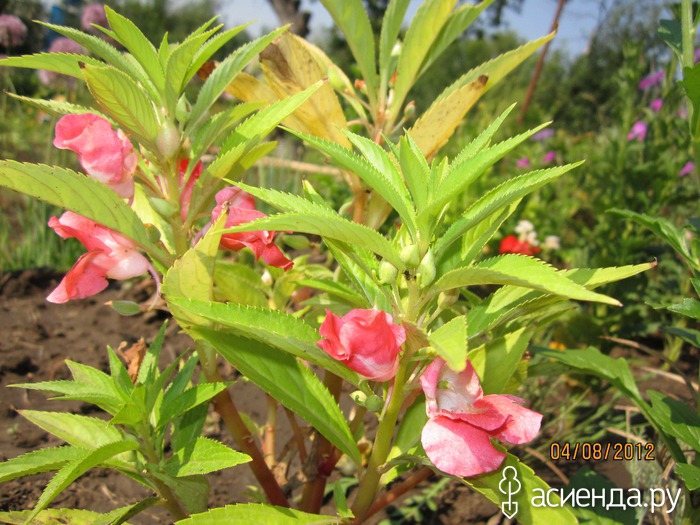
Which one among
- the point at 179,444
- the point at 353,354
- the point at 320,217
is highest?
the point at 320,217

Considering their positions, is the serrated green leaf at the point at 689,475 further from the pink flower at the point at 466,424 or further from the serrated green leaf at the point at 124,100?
the serrated green leaf at the point at 124,100

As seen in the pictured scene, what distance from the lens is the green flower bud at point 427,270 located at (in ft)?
2.43

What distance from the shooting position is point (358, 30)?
1.21 metres

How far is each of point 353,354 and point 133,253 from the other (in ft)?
1.43

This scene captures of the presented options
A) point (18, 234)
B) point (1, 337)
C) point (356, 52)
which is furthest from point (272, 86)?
point (18, 234)

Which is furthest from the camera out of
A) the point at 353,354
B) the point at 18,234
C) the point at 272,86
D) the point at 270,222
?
the point at 18,234

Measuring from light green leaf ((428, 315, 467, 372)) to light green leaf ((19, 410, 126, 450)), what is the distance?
65 centimetres

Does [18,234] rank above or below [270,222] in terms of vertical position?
below

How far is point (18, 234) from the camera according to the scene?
145 inches

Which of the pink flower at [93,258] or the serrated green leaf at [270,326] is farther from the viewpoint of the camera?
the pink flower at [93,258]

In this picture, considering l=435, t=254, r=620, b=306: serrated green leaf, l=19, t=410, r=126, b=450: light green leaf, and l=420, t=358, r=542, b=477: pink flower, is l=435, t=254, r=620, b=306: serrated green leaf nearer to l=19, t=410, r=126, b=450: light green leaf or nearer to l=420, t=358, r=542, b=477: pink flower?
l=420, t=358, r=542, b=477: pink flower

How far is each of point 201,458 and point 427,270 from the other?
0.50 m

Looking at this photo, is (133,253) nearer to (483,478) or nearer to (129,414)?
(129,414)

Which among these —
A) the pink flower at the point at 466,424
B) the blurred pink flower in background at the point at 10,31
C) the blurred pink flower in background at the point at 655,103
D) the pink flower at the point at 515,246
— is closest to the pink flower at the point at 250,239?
the pink flower at the point at 466,424
